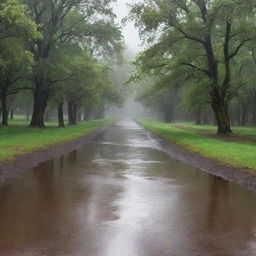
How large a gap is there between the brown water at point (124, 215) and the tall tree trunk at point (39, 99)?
28.3 m

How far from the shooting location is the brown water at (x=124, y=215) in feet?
19.1

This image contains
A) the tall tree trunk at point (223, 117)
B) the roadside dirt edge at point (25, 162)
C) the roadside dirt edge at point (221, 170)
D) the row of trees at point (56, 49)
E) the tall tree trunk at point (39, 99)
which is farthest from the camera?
the tall tree trunk at point (39, 99)

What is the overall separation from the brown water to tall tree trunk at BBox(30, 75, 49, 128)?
28.3 metres

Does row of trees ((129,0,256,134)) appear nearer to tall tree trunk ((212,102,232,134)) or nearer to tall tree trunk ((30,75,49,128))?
tall tree trunk ((212,102,232,134))

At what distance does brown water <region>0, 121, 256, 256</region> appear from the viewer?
5.84 metres

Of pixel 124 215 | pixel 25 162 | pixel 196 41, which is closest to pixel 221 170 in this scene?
pixel 124 215

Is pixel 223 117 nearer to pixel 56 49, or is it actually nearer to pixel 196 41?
pixel 196 41

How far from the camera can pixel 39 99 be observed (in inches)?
1591

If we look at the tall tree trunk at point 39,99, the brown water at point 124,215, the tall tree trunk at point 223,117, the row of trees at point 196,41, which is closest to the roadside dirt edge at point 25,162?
the brown water at point 124,215

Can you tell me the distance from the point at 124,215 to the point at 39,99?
34.6 meters

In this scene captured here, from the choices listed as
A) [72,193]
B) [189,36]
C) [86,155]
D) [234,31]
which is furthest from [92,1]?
[72,193]

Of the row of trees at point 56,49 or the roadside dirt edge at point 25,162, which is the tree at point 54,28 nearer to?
the row of trees at point 56,49

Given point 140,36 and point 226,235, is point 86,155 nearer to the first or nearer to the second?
point 226,235

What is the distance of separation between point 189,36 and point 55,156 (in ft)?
63.3
